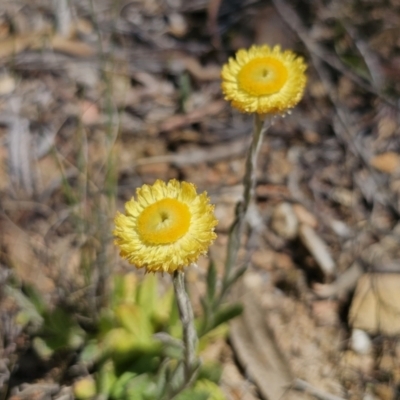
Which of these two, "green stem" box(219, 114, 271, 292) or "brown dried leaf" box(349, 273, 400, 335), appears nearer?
"green stem" box(219, 114, 271, 292)

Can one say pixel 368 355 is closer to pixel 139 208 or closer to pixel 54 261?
pixel 139 208

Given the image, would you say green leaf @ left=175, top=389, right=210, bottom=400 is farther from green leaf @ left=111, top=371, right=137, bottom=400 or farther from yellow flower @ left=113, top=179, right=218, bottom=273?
yellow flower @ left=113, top=179, right=218, bottom=273

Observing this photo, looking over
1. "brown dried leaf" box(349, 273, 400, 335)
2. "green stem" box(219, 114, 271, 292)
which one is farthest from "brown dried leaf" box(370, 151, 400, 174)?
"green stem" box(219, 114, 271, 292)

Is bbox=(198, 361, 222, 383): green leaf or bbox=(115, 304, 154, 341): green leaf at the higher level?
bbox=(115, 304, 154, 341): green leaf

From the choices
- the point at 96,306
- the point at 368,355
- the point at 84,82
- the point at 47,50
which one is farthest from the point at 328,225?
the point at 47,50

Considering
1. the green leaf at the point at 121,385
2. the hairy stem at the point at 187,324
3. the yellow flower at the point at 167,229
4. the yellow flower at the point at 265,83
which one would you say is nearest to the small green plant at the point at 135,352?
the green leaf at the point at 121,385

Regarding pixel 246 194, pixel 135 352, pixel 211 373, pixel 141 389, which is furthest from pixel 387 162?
pixel 141 389

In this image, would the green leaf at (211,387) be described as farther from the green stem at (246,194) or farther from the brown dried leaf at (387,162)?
the brown dried leaf at (387,162)
